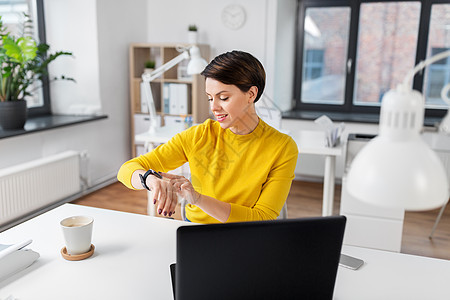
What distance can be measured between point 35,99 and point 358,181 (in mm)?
3821

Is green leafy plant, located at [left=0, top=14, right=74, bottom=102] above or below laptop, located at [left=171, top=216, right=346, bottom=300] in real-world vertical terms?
above

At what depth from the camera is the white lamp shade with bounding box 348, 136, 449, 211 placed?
57 cm

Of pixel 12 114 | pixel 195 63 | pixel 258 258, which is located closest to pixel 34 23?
pixel 12 114

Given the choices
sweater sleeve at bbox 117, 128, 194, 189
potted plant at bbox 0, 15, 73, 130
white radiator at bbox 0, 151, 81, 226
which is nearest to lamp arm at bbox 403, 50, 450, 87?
sweater sleeve at bbox 117, 128, 194, 189

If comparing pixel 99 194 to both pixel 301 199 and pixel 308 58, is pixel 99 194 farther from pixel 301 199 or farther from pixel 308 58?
pixel 308 58

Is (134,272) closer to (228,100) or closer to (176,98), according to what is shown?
(228,100)

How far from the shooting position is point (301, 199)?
390cm

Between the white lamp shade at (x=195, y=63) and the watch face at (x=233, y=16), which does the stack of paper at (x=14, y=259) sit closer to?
the white lamp shade at (x=195, y=63)

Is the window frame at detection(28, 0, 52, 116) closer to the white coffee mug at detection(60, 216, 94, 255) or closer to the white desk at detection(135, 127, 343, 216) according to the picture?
the white desk at detection(135, 127, 343, 216)

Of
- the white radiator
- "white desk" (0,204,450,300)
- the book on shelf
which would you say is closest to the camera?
"white desk" (0,204,450,300)

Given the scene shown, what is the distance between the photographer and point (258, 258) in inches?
32.9

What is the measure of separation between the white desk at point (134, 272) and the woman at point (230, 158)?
18cm

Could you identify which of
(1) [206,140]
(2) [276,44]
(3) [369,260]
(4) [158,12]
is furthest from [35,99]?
(3) [369,260]

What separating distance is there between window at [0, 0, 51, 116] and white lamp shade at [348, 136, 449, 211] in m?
3.39
